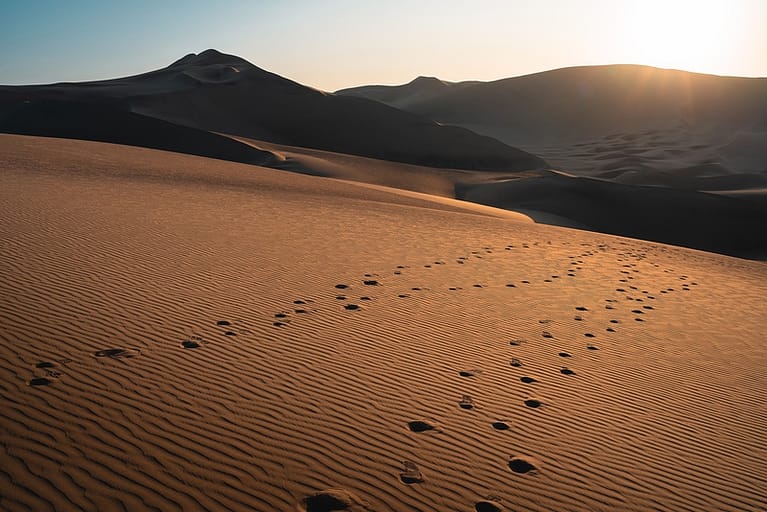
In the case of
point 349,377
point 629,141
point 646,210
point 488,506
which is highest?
point 629,141

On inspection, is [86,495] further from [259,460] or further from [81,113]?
[81,113]

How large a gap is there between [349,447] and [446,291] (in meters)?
5.49

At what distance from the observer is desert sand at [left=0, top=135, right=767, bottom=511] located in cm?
407

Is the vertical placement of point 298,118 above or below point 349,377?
above

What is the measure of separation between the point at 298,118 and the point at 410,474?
68.8 meters

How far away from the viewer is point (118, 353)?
5.72 meters

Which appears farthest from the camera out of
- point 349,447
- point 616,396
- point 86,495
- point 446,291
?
point 446,291

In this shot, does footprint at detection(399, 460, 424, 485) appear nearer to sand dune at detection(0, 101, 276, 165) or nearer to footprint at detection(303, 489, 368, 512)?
footprint at detection(303, 489, 368, 512)

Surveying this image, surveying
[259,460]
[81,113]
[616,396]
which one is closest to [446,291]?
[616,396]

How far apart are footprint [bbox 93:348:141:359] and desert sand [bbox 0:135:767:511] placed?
3cm

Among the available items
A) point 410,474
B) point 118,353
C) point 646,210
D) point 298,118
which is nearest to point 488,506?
point 410,474

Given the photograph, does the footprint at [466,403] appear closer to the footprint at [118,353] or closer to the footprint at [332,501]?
the footprint at [332,501]

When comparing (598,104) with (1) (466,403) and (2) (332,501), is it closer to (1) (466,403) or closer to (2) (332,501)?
(1) (466,403)

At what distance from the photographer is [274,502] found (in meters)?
3.76
